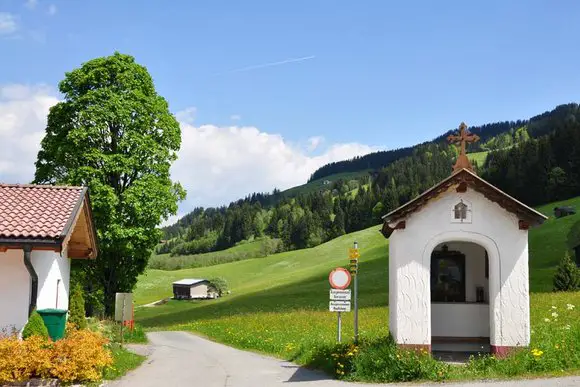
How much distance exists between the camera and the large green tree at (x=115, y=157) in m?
29.8

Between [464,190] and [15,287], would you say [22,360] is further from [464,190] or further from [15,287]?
[464,190]

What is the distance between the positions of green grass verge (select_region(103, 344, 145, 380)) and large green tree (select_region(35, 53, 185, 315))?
847 centimetres

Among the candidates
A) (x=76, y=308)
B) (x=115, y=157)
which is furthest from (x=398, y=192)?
(x=76, y=308)

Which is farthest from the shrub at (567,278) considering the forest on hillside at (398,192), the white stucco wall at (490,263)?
the forest on hillside at (398,192)

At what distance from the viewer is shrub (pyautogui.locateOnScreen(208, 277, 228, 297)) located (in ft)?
319

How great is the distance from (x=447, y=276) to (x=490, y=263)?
2.09 m

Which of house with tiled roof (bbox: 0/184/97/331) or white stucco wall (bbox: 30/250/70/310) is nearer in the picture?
house with tiled roof (bbox: 0/184/97/331)

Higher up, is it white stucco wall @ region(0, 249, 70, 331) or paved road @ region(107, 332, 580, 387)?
white stucco wall @ region(0, 249, 70, 331)

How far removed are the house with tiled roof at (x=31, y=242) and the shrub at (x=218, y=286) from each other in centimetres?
7927

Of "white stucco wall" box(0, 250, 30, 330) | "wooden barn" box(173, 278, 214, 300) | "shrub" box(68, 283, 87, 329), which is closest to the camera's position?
"white stucco wall" box(0, 250, 30, 330)

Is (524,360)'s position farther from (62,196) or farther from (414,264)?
(62,196)

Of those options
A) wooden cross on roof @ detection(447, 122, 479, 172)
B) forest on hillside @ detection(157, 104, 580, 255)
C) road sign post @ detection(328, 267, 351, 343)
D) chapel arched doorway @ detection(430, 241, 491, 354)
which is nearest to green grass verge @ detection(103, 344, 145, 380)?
road sign post @ detection(328, 267, 351, 343)

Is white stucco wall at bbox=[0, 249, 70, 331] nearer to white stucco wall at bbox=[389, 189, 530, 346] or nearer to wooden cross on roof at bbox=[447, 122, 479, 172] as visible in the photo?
white stucco wall at bbox=[389, 189, 530, 346]

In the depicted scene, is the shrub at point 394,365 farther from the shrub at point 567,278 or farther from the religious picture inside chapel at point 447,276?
the shrub at point 567,278
